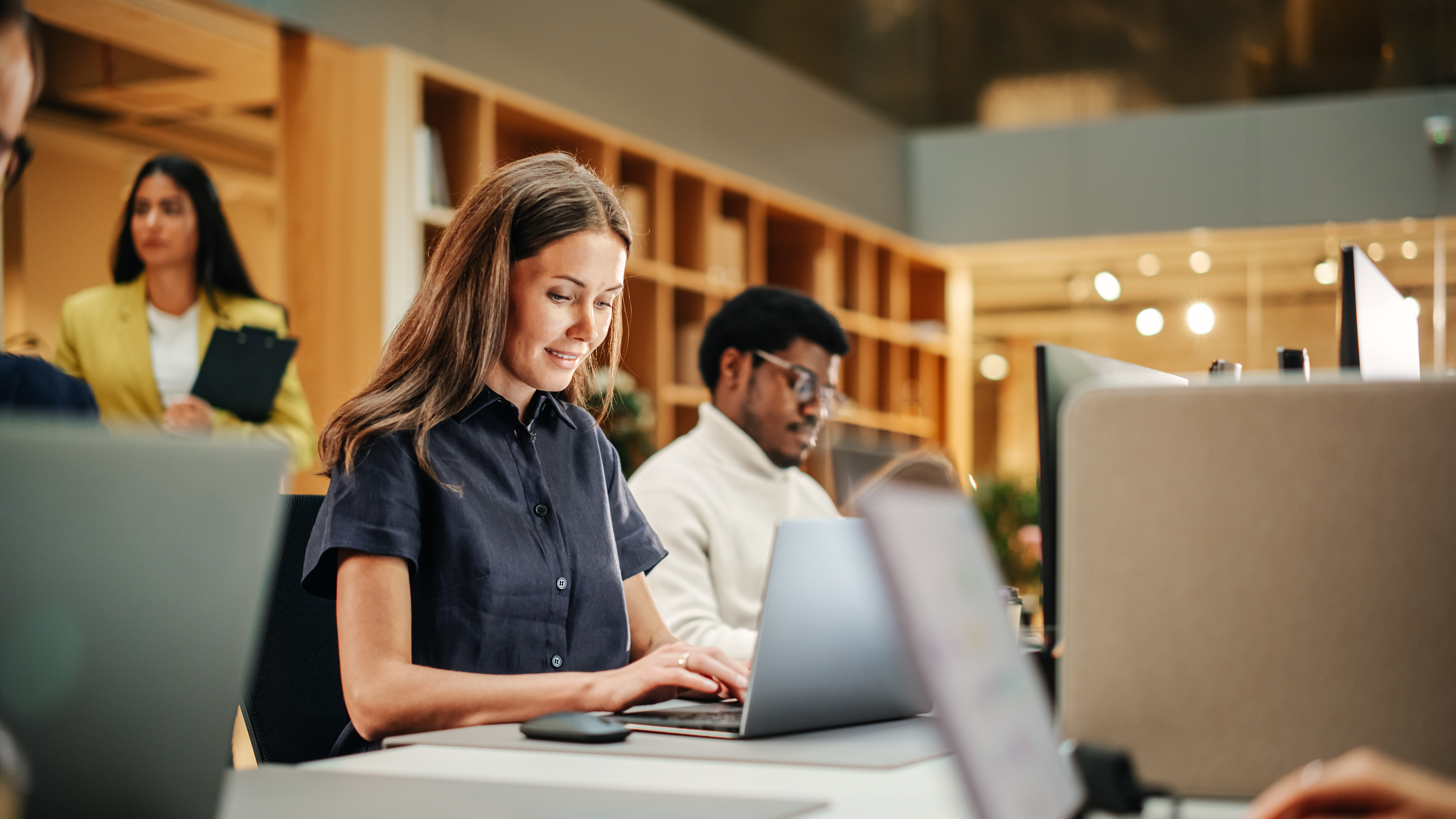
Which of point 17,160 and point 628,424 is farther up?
point 17,160

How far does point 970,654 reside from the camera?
22.6 inches

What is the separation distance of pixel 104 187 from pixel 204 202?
300 centimetres

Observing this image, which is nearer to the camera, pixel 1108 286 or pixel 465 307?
pixel 465 307

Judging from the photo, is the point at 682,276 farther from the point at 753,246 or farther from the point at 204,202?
the point at 204,202

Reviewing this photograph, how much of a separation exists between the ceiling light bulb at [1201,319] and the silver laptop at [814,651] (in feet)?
20.3

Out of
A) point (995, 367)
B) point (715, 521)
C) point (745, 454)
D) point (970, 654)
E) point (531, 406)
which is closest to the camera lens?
point (970, 654)

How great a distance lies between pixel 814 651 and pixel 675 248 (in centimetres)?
421

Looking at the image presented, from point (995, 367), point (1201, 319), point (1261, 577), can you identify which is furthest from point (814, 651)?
point (995, 367)

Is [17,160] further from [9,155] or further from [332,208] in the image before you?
[332,208]

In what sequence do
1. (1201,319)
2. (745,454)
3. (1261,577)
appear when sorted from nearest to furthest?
(1261,577) < (745,454) < (1201,319)

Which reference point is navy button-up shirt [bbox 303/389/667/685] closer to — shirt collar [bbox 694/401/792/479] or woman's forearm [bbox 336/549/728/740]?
woman's forearm [bbox 336/549/728/740]

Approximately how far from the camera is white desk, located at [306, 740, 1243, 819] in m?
0.96

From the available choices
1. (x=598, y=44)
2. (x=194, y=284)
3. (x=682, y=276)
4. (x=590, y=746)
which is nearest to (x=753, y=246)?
(x=682, y=276)

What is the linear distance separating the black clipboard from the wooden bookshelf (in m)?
0.59
